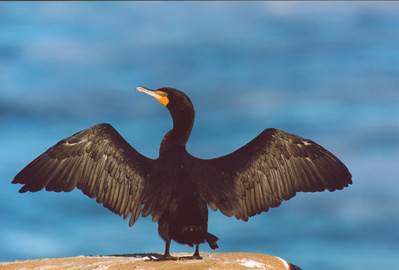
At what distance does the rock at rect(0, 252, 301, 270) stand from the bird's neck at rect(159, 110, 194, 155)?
1801 mm

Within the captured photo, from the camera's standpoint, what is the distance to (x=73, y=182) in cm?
1064

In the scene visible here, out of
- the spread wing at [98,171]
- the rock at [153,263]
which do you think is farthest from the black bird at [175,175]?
the rock at [153,263]

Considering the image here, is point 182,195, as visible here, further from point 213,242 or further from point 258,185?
point 258,185

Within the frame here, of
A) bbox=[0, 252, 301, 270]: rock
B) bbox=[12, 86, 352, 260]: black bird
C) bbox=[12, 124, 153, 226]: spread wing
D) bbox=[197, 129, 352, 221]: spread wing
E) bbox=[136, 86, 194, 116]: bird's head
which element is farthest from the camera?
bbox=[136, 86, 194, 116]: bird's head

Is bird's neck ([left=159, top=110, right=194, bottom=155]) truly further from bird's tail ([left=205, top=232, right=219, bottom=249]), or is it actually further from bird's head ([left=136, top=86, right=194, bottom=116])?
bird's tail ([left=205, top=232, right=219, bottom=249])

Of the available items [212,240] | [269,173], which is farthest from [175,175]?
[269,173]

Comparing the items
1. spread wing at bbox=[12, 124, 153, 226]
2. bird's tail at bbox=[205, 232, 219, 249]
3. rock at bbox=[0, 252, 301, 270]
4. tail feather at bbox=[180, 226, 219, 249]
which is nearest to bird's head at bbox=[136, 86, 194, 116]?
spread wing at bbox=[12, 124, 153, 226]

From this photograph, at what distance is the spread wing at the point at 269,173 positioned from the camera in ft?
35.1

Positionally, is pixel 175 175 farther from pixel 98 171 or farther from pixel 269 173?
pixel 269 173

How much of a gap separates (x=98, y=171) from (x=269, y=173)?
288 centimetres

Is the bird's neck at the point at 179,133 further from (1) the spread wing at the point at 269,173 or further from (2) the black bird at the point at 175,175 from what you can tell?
(1) the spread wing at the point at 269,173

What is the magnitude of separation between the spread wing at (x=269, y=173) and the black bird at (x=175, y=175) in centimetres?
2

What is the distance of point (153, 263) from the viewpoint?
10062 millimetres

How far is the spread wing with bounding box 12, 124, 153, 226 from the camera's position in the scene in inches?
417
